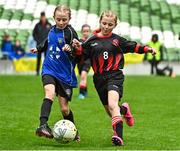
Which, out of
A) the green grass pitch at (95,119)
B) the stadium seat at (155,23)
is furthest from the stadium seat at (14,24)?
the green grass pitch at (95,119)

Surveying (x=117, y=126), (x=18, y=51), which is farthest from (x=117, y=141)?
(x=18, y=51)

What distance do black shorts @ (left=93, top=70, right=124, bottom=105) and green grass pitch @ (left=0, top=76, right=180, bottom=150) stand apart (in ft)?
2.23

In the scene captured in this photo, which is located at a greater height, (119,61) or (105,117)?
(119,61)

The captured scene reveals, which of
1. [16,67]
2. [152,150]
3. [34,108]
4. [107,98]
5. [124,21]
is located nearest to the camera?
[152,150]

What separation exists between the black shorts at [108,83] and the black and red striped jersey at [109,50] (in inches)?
2.9

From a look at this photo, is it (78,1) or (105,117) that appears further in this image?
(78,1)

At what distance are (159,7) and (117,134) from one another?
25.9 meters

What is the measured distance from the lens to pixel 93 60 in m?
9.62

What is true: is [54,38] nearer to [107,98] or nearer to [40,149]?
[107,98]

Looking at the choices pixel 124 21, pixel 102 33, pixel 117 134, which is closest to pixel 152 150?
pixel 117 134

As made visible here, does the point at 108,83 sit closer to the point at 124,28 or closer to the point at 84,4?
the point at 124,28

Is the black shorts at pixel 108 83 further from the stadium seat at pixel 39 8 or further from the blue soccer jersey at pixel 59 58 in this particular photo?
the stadium seat at pixel 39 8

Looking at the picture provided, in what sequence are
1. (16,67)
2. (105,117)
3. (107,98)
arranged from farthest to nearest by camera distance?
1. (16,67)
2. (105,117)
3. (107,98)

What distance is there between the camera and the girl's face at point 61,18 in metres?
9.55
